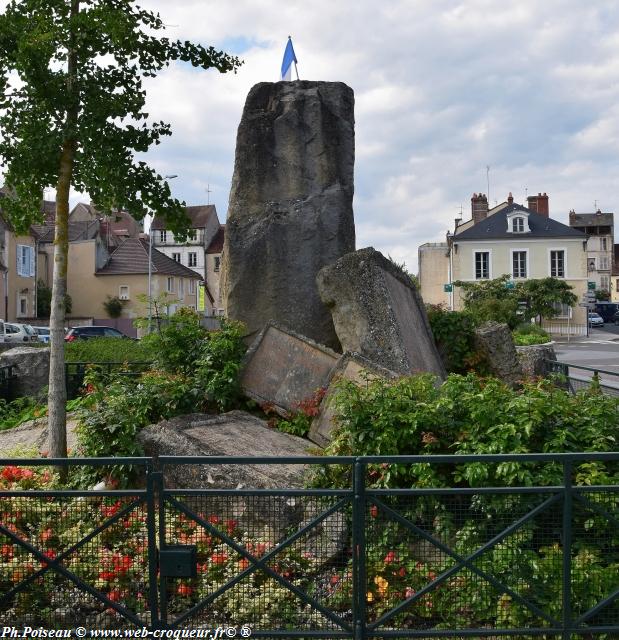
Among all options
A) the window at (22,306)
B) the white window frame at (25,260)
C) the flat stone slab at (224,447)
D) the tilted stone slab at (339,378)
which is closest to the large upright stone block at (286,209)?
the tilted stone slab at (339,378)

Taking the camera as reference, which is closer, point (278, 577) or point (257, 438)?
point (278, 577)

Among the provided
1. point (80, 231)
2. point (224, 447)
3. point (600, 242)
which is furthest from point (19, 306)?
point (600, 242)

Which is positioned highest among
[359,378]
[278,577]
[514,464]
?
[359,378]

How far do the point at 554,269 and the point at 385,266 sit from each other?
137 feet

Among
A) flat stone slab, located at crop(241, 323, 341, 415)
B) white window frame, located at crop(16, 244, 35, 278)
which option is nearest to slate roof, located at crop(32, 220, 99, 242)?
white window frame, located at crop(16, 244, 35, 278)

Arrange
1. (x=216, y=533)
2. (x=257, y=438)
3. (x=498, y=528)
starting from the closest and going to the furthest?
(x=216, y=533)
(x=498, y=528)
(x=257, y=438)

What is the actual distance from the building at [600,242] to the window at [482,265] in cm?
4368

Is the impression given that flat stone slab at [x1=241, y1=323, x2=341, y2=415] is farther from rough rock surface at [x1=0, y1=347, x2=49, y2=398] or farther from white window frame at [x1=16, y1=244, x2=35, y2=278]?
white window frame at [x1=16, y1=244, x2=35, y2=278]

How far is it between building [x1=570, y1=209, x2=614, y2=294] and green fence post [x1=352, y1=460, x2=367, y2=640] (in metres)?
89.2

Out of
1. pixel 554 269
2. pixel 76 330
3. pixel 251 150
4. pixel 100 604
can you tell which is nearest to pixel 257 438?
pixel 100 604

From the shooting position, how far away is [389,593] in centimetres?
552

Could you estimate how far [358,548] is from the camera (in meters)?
5.01

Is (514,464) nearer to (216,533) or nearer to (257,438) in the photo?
(216,533)

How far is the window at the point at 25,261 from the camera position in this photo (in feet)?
142
